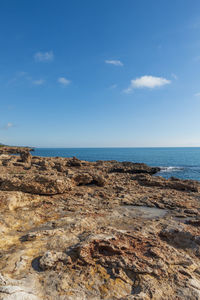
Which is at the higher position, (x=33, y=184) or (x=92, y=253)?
(x=33, y=184)

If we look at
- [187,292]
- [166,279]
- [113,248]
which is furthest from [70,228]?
[187,292]

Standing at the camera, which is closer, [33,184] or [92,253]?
[92,253]

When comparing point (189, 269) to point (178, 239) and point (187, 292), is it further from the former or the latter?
point (178, 239)

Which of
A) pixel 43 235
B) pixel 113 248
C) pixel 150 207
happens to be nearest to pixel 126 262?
pixel 113 248

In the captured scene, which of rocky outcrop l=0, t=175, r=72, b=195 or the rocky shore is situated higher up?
rocky outcrop l=0, t=175, r=72, b=195

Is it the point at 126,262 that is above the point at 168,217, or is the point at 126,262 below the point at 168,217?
above

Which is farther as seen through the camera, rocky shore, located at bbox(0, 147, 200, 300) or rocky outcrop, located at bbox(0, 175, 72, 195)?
rocky outcrop, located at bbox(0, 175, 72, 195)

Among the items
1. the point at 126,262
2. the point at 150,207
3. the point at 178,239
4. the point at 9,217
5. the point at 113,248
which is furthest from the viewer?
the point at 150,207

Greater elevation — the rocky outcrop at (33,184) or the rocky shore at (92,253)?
the rocky outcrop at (33,184)

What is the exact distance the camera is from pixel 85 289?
12.1 feet

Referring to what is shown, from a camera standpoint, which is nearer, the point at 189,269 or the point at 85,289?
the point at 85,289

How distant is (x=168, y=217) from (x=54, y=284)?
23.0ft

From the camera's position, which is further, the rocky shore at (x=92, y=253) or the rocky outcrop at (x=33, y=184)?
the rocky outcrop at (x=33, y=184)

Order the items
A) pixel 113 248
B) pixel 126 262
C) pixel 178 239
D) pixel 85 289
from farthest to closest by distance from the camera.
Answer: pixel 178 239
pixel 113 248
pixel 126 262
pixel 85 289
